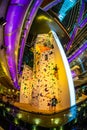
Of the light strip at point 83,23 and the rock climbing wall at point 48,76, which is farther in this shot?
the light strip at point 83,23

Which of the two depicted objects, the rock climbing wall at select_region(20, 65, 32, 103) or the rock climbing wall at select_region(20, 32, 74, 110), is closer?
the rock climbing wall at select_region(20, 32, 74, 110)

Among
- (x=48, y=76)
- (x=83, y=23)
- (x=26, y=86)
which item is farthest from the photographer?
(x=83, y=23)

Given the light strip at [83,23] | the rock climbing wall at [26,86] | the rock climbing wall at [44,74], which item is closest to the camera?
the rock climbing wall at [44,74]

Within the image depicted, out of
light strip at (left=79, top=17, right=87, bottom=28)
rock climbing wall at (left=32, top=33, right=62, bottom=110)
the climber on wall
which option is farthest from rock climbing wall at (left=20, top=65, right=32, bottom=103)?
light strip at (left=79, top=17, right=87, bottom=28)

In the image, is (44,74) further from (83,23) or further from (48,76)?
(83,23)

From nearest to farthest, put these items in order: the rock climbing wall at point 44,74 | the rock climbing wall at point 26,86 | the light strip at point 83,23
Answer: the rock climbing wall at point 44,74
the rock climbing wall at point 26,86
the light strip at point 83,23

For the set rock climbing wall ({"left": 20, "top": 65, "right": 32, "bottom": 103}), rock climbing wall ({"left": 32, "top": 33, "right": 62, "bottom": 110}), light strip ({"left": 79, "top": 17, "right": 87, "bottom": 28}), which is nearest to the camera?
rock climbing wall ({"left": 32, "top": 33, "right": 62, "bottom": 110})

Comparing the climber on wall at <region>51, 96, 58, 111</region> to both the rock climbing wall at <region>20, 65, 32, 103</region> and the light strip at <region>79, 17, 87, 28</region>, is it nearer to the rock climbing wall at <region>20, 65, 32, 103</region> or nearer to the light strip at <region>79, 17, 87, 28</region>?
the rock climbing wall at <region>20, 65, 32, 103</region>

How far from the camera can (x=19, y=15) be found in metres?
13.7

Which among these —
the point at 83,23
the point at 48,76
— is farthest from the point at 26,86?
the point at 83,23

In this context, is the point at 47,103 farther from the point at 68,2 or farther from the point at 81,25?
the point at 81,25

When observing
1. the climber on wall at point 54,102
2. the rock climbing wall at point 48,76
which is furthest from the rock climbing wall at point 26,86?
the climber on wall at point 54,102

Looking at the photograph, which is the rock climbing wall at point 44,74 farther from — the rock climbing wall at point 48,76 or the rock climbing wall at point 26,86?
the rock climbing wall at point 26,86

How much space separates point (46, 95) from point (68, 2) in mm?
8939
